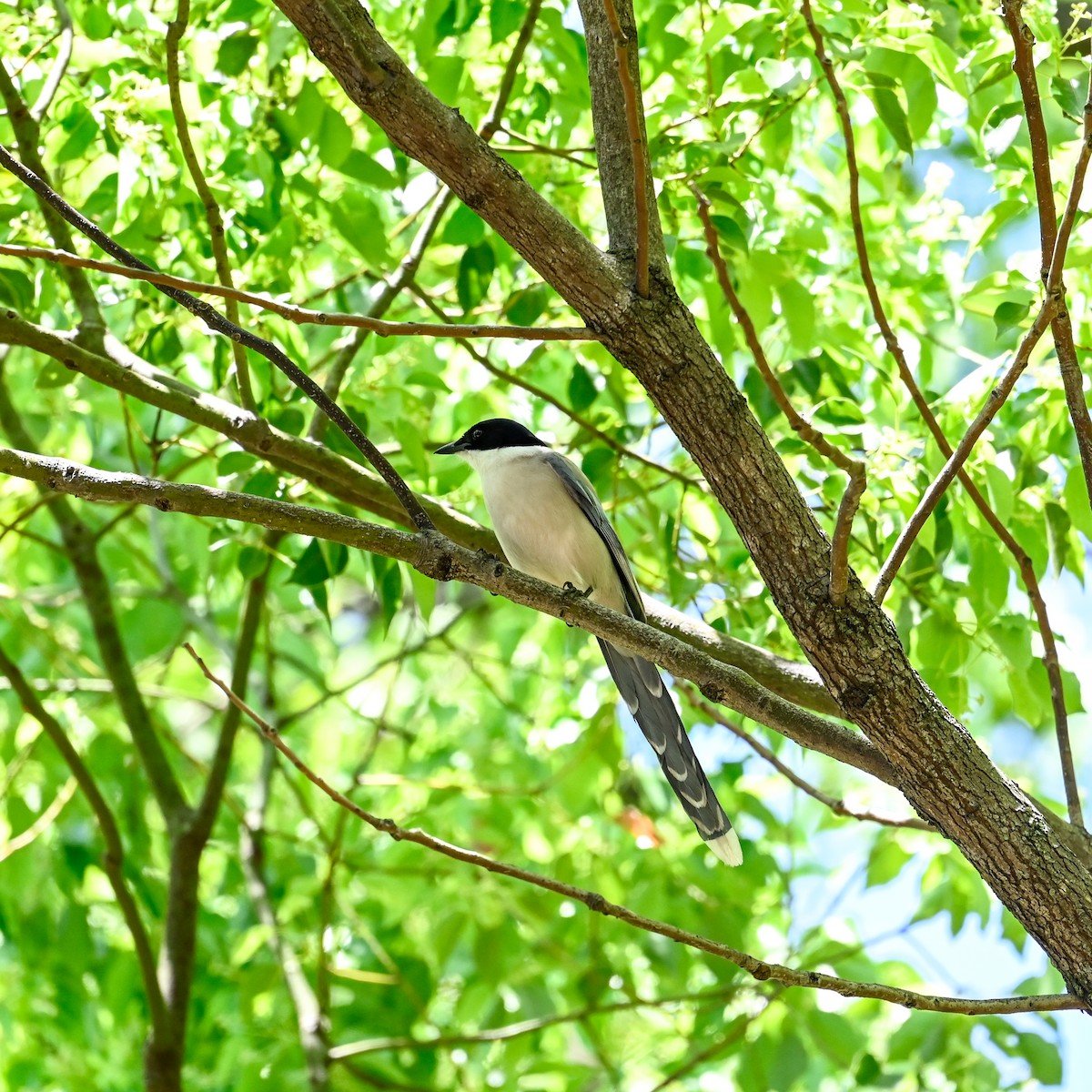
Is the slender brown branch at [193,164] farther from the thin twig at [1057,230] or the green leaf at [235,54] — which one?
the thin twig at [1057,230]

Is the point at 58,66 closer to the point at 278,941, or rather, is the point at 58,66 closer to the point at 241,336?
the point at 241,336

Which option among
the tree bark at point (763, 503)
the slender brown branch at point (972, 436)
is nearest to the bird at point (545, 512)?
the tree bark at point (763, 503)

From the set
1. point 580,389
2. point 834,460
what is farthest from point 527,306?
point 834,460

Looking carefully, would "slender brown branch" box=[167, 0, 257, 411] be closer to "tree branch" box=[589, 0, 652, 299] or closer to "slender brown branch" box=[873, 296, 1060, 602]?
"tree branch" box=[589, 0, 652, 299]

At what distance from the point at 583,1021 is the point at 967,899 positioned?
1.58 m

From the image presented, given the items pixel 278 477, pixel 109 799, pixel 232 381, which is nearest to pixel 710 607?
pixel 278 477

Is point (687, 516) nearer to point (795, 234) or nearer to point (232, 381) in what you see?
point (795, 234)

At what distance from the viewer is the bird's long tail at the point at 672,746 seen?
3.92 metres

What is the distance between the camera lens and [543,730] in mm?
5812

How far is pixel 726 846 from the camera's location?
3869 millimetres

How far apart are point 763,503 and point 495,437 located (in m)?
2.59

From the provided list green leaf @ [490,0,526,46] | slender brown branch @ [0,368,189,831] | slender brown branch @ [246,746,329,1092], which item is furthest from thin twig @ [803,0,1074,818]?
slender brown branch @ [0,368,189,831]

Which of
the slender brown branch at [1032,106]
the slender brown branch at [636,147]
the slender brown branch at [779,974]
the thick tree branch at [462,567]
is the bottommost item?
the slender brown branch at [779,974]

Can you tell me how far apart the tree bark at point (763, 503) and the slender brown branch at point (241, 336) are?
1.66 feet
